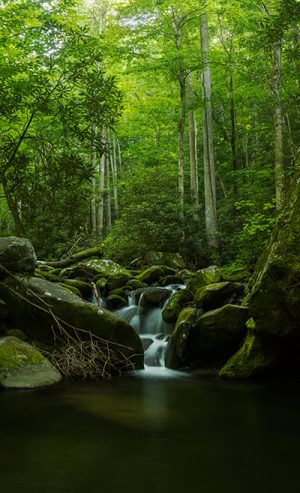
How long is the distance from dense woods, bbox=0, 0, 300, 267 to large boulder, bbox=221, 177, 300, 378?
1.80 metres

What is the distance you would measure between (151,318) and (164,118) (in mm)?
14542

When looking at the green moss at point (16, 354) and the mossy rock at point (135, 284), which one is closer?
the green moss at point (16, 354)

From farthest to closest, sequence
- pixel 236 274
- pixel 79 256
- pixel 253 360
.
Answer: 1. pixel 79 256
2. pixel 236 274
3. pixel 253 360

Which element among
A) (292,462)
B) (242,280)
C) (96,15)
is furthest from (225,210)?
(292,462)

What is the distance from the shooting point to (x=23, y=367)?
776cm

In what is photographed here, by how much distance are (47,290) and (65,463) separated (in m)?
5.12

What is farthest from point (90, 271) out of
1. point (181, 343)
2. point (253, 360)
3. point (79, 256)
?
point (253, 360)

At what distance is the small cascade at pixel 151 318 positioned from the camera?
9969mm

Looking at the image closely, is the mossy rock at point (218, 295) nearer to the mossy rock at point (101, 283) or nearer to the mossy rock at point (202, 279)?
the mossy rock at point (202, 279)

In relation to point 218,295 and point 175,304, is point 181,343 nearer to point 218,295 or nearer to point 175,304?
point 218,295

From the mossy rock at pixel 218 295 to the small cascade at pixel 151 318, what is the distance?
1.26 m

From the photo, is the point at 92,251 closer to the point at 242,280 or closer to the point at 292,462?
the point at 242,280

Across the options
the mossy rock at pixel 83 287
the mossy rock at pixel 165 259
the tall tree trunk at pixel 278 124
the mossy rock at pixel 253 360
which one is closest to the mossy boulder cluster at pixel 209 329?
the mossy rock at pixel 253 360

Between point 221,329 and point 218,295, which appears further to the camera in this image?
point 218,295
